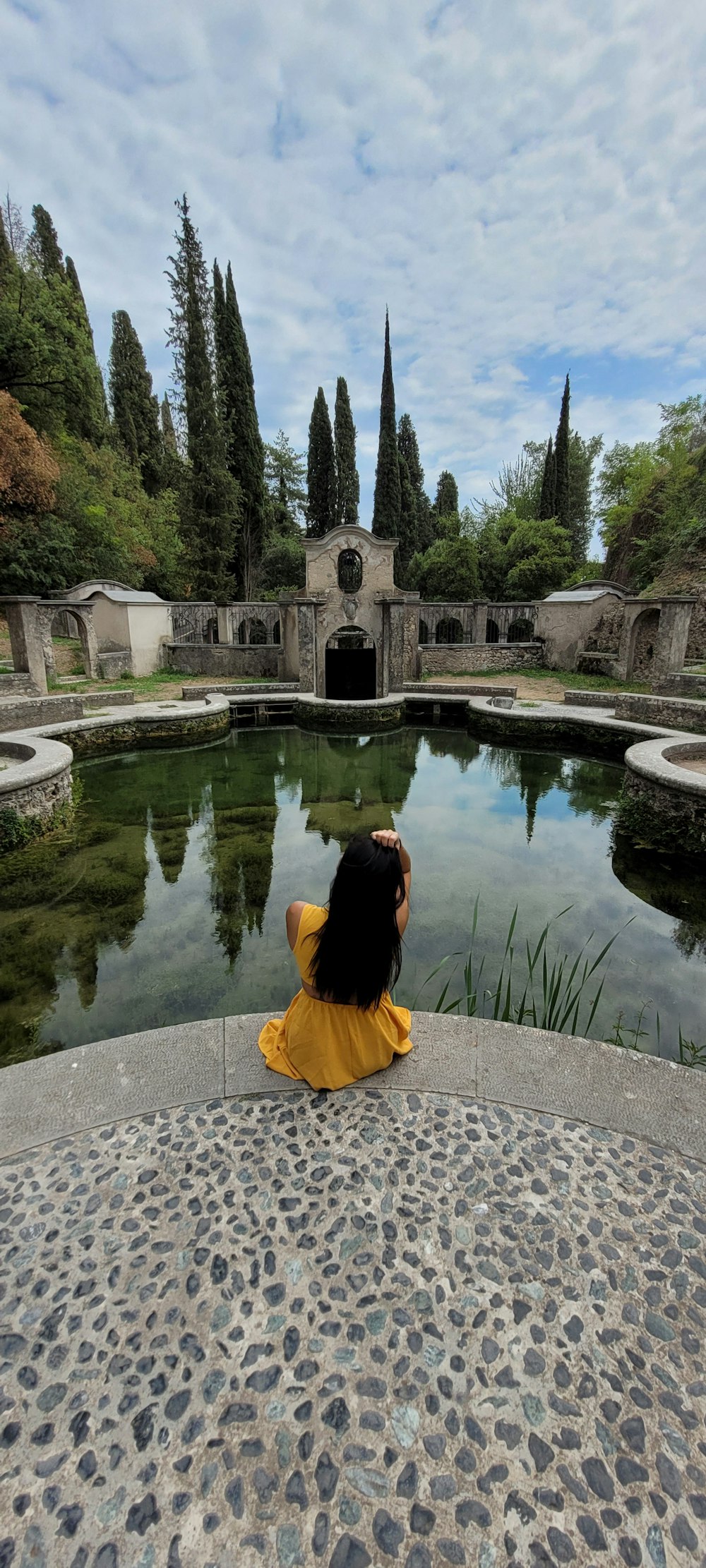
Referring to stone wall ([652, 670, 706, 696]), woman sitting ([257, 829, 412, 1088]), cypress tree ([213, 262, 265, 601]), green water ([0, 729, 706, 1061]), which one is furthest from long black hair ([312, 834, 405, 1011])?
cypress tree ([213, 262, 265, 601])

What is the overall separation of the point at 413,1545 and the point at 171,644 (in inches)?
726

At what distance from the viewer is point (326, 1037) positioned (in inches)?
95.8

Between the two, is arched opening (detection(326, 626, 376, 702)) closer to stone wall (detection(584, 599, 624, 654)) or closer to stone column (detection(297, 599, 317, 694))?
stone column (detection(297, 599, 317, 694))

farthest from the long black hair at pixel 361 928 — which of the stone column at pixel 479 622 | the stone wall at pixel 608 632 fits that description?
the stone column at pixel 479 622

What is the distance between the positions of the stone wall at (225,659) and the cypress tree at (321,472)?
11904mm

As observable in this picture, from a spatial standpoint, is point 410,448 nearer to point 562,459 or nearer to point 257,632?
point 562,459

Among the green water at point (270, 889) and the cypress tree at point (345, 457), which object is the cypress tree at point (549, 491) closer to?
the cypress tree at point (345, 457)

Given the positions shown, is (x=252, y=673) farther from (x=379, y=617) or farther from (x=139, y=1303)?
(x=139, y=1303)

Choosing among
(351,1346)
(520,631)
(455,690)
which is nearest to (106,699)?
(455,690)

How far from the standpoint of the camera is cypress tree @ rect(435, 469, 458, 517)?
111ft

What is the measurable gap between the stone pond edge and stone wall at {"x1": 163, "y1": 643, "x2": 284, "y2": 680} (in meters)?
15.6

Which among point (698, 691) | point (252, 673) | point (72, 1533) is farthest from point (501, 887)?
point (252, 673)

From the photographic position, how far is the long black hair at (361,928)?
2.11 meters

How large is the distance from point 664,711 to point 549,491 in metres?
19.8
